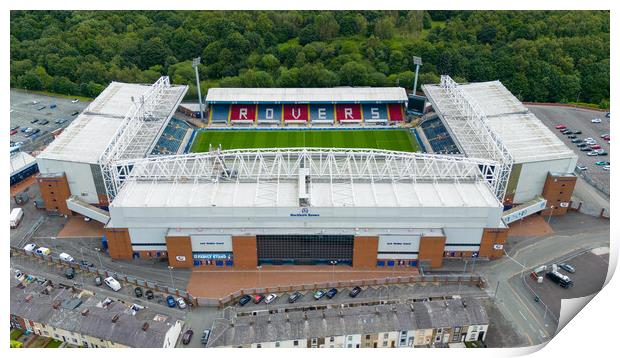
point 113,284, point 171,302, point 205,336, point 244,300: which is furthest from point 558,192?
point 113,284

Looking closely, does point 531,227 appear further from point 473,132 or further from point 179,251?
point 179,251

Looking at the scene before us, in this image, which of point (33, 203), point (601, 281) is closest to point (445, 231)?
point (601, 281)

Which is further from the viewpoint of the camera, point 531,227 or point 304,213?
point 531,227

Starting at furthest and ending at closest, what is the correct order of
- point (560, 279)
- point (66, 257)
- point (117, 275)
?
point (66, 257), point (117, 275), point (560, 279)

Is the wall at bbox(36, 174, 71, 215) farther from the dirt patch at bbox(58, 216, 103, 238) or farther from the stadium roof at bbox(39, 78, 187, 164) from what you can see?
the stadium roof at bbox(39, 78, 187, 164)

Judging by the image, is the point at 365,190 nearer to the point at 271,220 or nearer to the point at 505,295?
the point at 271,220

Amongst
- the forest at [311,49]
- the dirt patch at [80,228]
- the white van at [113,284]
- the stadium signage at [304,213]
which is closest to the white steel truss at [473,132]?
the forest at [311,49]

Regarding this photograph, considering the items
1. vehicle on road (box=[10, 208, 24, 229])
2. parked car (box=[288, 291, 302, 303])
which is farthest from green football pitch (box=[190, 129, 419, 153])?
parked car (box=[288, 291, 302, 303])
